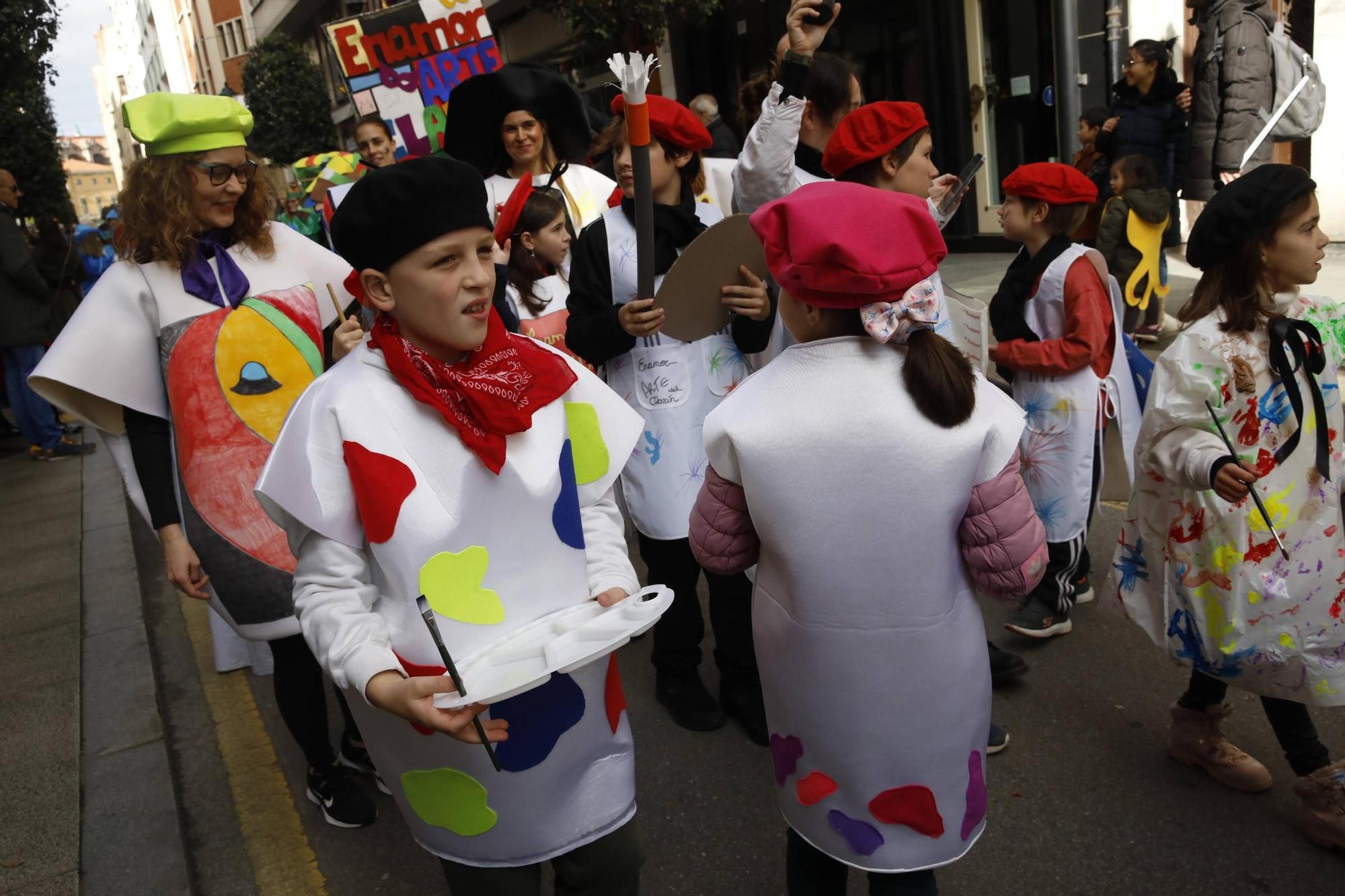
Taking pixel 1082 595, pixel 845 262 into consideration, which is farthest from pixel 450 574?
pixel 1082 595

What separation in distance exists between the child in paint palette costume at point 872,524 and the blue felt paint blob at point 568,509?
24 cm

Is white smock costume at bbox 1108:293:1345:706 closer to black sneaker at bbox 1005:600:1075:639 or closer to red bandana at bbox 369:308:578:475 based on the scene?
black sneaker at bbox 1005:600:1075:639

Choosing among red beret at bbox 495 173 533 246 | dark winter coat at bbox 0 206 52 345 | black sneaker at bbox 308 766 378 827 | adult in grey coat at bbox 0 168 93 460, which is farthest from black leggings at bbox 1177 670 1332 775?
dark winter coat at bbox 0 206 52 345

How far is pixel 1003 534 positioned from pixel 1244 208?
1.23 metres

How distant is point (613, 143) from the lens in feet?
10.9

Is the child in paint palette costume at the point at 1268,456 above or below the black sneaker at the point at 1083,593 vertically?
above

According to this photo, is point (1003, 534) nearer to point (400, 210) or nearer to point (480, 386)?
point (480, 386)

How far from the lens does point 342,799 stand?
3.21 m

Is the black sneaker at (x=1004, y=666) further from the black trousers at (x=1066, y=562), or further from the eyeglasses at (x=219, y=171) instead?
the eyeglasses at (x=219, y=171)

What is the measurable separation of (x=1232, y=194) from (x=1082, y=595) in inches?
73.4

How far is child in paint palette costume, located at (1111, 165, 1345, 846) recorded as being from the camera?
97.1 inches

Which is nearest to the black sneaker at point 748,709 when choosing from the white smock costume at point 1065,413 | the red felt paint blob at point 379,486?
the white smock costume at point 1065,413

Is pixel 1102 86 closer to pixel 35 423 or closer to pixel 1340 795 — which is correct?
pixel 1340 795

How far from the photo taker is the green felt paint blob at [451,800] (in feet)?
6.15
